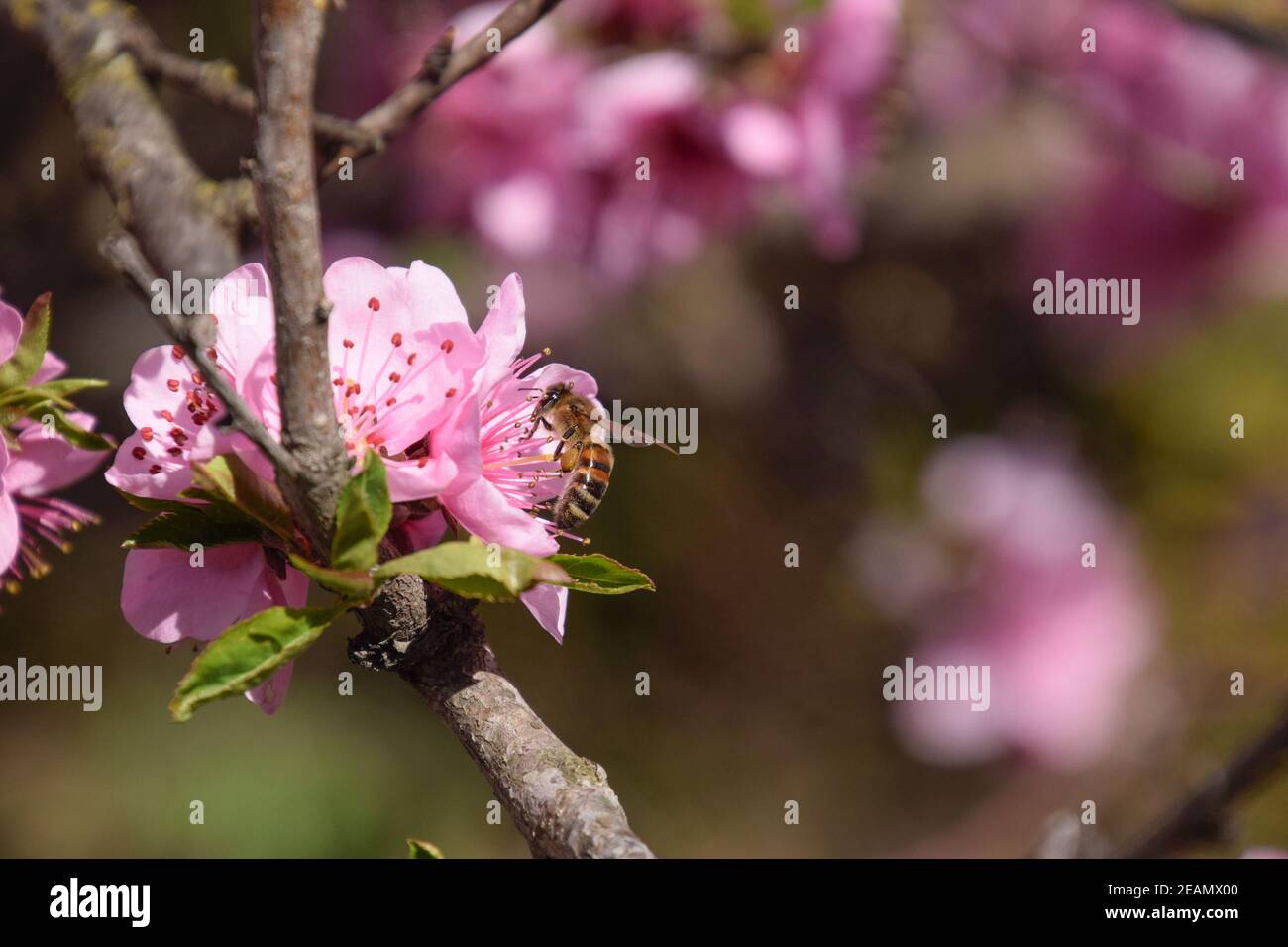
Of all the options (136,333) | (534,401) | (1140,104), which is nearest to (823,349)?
(1140,104)

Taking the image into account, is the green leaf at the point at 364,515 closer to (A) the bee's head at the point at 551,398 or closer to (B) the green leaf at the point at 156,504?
(B) the green leaf at the point at 156,504

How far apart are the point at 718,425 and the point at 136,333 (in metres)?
1.26

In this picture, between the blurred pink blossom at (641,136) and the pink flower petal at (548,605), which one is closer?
the pink flower petal at (548,605)

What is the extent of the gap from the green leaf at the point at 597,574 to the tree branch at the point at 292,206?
0.16 metres

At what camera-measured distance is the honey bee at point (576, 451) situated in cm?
93

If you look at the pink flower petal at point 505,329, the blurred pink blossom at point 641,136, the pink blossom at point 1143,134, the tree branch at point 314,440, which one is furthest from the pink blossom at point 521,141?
the pink flower petal at point 505,329

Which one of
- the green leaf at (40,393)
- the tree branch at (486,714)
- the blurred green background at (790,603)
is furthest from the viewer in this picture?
the blurred green background at (790,603)

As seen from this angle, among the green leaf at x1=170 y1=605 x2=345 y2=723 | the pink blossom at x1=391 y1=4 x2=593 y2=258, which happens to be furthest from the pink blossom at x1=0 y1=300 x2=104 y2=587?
the pink blossom at x1=391 y1=4 x2=593 y2=258

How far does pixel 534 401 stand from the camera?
88 cm

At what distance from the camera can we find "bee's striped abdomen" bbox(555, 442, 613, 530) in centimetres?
93

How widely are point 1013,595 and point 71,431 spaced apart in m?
1.89

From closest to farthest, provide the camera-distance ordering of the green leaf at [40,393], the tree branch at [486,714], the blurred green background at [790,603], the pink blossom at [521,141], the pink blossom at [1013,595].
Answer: the tree branch at [486,714] → the green leaf at [40,393] → the pink blossom at [521,141] → the pink blossom at [1013,595] → the blurred green background at [790,603]

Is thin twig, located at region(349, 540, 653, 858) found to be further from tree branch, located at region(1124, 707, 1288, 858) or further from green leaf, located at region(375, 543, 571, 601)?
tree branch, located at region(1124, 707, 1288, 858)

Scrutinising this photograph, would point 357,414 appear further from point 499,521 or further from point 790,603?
point 790,603
